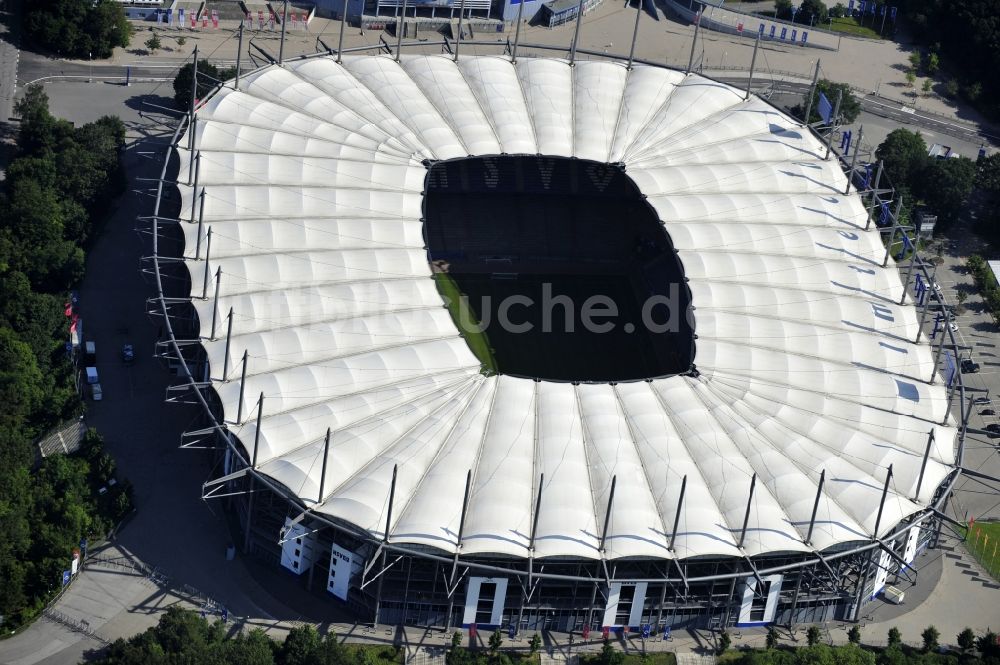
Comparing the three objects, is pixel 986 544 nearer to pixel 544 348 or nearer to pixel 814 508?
pixel 814 508

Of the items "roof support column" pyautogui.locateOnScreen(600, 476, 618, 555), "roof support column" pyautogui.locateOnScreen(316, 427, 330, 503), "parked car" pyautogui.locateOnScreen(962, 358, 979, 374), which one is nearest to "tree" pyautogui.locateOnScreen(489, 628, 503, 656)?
"roof support column" pyautogui.locateOnScreen(600, 476, 618, 555)

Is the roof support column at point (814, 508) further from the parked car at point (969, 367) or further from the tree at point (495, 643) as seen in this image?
the parked car at point (969, 367)

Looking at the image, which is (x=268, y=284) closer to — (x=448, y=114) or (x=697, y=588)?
(x=448, y=114)

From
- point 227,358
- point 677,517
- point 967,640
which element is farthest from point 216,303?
point 967,640

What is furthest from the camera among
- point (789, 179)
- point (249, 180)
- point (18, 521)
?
point (789, 179)

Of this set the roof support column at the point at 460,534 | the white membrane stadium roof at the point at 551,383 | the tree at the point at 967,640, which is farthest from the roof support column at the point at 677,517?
the tree at the point at 967,640

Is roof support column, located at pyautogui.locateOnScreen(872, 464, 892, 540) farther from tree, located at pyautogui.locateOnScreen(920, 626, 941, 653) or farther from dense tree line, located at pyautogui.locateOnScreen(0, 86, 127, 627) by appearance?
dense tree line, located at pyautogui.locateOnScreen(0, 86, 127, 627)

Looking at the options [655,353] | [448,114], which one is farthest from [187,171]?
[655,353]
